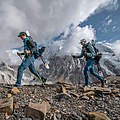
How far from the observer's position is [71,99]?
4656 millimetres

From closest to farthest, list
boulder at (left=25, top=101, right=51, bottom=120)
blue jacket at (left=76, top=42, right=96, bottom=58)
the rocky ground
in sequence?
boulder at (left=25, top=101, right=51, bottom=120), the rocky ground, blue jacket at (left=76, top=42, right=96, bottom=58)

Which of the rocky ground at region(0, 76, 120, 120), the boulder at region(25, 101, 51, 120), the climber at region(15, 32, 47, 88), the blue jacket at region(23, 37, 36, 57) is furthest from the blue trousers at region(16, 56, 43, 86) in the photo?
the boulder at region(25, 101, 51, 120)

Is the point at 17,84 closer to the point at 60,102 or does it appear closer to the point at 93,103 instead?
the point at 60,102

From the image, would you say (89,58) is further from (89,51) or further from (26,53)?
(26,53)

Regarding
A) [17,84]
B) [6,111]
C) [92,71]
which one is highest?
[92,71]

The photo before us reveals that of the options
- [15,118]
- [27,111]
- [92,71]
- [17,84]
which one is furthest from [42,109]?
[92,71]

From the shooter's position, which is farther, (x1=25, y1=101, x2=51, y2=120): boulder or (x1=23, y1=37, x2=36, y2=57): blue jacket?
(x1=23, y1=37, x2=36, y2=57): blue jacket

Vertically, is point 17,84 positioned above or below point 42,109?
above

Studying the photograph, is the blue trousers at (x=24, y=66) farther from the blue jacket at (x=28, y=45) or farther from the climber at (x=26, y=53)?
the blue jacket at (x=28, y=45)

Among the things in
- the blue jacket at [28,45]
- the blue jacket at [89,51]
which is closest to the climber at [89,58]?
the blue jacket at [89,51]

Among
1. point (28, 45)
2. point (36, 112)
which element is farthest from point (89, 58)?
point (36, 112)

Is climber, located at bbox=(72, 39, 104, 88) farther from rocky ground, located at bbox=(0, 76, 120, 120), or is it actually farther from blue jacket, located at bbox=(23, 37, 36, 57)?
blue jacket, located at bbox=(23, 37, 36, 57)

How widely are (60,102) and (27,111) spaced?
1.53 metres

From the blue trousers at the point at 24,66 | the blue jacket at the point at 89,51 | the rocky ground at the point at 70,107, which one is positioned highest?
the blue jacket at the point at 89,51
